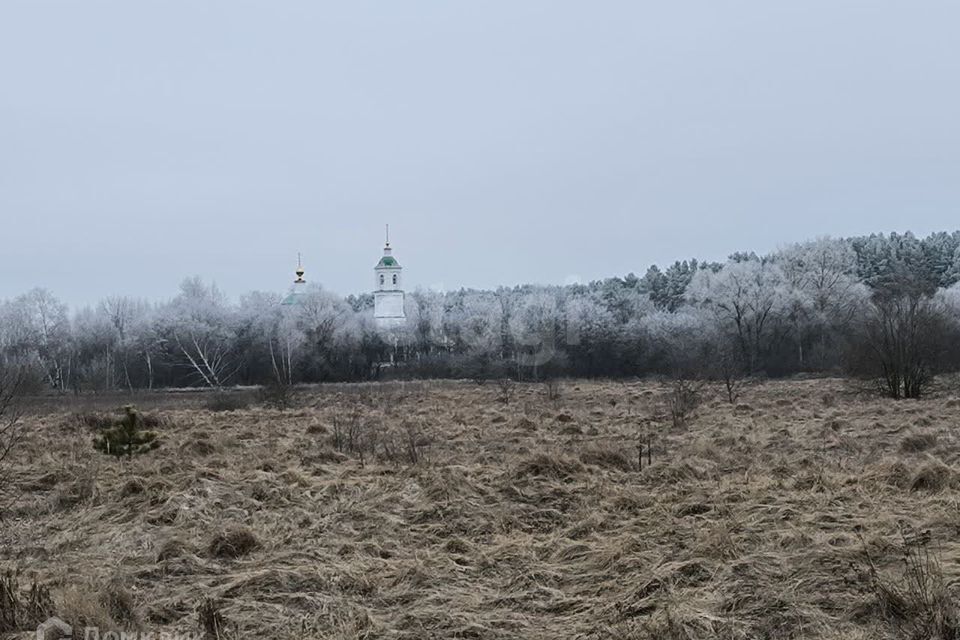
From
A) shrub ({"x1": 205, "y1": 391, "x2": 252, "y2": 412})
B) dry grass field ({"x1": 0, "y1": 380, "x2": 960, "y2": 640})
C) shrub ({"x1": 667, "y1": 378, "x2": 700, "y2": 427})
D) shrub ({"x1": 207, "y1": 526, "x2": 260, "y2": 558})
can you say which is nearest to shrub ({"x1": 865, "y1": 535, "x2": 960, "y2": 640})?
dry grass field ({"x1": 0, "y1": 380, "x2": 960, "y2": 640})

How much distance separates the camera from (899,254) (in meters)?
67.2

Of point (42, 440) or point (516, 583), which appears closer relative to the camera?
point (516, 583)

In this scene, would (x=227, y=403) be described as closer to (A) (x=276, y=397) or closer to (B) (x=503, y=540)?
(A) (x=276, y=397)

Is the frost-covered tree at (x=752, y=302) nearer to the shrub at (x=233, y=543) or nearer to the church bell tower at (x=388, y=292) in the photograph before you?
the church bell tower at (x=388, y=292)

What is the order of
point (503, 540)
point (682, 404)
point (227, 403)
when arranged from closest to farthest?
point (503, 540)
point (682, 404)
point (227, 403)

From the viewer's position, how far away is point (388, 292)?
7494 cm

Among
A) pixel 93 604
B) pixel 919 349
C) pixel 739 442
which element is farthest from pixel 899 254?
pixel 93 604

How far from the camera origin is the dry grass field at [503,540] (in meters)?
4.22

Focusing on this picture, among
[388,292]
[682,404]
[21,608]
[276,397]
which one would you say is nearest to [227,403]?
[276,397]

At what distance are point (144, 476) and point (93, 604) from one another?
489 cm

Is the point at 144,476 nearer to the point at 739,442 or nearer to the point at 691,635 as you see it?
the point at 691,635

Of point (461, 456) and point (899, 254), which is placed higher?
point (899, 254)

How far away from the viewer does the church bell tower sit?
70.7 m

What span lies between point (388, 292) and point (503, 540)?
69801 mm
